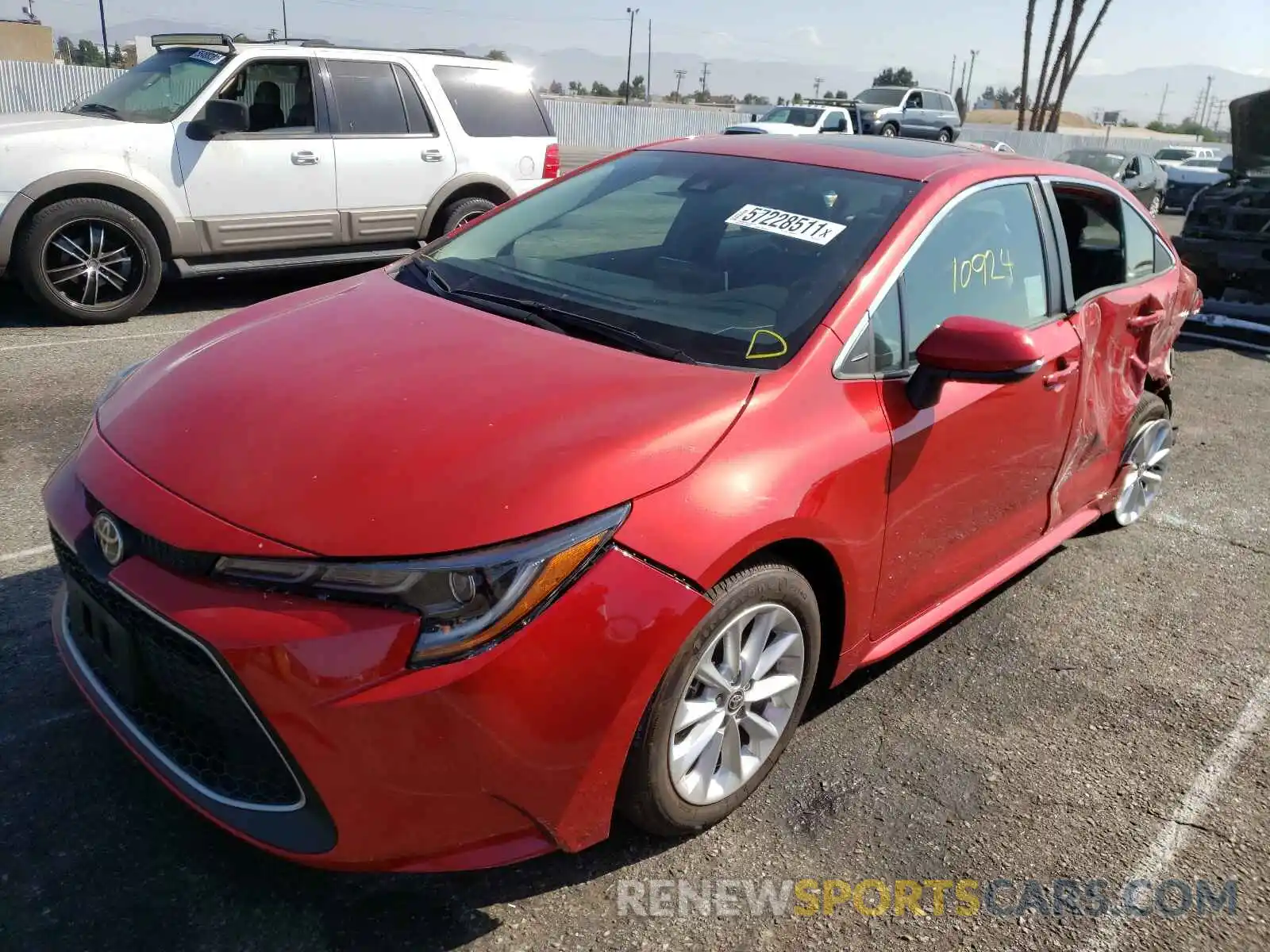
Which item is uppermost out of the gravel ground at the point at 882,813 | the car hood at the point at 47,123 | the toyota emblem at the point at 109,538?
the car hood at the point at 47,123

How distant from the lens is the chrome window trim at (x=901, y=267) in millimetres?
2680

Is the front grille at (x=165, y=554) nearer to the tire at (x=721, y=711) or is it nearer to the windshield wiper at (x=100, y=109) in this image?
the tire at (x=721, y=711)

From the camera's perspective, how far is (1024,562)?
3.65 metres

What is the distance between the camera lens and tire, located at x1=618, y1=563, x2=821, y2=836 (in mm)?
2248

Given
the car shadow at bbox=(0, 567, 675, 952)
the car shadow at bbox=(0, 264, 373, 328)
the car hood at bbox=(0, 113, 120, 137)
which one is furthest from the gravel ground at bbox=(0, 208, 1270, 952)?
the car hood at bbox=(0, 113, 120, 137)

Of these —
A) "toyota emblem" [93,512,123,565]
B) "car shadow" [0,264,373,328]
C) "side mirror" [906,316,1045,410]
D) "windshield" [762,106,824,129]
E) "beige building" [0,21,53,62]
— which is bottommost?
"car shadow" [0,264,373,328]

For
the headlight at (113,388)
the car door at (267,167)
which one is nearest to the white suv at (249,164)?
the car door at (267,167)

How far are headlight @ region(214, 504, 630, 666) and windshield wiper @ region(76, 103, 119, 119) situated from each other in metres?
6.77

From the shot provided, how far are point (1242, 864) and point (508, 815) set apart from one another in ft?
6.39

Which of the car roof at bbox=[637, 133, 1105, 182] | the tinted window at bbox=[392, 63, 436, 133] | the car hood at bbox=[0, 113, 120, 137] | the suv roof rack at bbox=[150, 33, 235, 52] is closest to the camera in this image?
the car roof at bbox=[637, 133, 1105, 182]

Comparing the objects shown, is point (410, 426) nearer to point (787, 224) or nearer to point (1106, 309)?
point (787, 224)

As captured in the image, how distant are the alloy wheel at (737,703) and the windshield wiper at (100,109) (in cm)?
700

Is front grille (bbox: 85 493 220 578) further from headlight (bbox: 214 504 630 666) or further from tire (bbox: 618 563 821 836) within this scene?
tire (bbox: 618 563 821 836)

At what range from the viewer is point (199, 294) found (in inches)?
328
